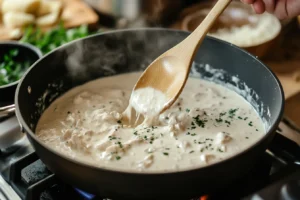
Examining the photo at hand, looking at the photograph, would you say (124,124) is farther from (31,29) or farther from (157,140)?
(31,29)

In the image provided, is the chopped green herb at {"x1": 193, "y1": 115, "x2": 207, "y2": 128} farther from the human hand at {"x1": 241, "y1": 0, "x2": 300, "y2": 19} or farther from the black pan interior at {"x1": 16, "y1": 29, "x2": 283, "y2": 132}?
the human hand at {"x1": 241, "y1": 0, "x2": 300, "y2": 19}

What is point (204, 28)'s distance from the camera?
1.22m

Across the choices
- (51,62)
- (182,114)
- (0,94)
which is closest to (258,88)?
(182,114)

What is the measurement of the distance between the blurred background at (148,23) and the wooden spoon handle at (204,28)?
408mm

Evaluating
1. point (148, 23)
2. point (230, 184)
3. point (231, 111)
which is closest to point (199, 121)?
point (231, 111)

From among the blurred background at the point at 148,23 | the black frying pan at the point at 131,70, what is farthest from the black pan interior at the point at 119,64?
the blurred background at the point at 148,23

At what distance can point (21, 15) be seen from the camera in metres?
1.85

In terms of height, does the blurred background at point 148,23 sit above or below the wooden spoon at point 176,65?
below

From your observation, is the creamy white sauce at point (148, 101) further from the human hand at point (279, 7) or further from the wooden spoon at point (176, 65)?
the human hand at point (279, 7)

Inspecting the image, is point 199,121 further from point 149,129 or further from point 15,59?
point 15,59

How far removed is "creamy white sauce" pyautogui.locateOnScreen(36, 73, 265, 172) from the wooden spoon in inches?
2.4

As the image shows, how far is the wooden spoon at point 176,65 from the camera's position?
122 cm

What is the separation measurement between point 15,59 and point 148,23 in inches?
21.8

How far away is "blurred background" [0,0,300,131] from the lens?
1.69 metres
